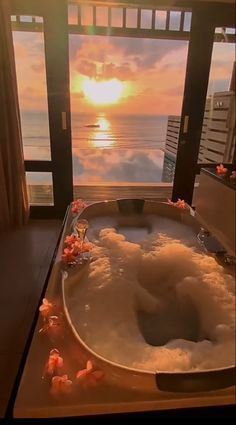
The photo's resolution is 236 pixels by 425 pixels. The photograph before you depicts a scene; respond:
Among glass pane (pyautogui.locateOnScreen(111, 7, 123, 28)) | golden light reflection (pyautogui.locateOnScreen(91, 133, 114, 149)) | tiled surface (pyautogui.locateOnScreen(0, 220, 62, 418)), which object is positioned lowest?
tiled surface (pyautogui.locateOnScreen(0, 220, 62, 418))

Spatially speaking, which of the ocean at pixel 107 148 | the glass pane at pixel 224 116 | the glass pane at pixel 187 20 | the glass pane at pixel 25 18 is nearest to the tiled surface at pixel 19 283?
the ocean at pixel 107 148

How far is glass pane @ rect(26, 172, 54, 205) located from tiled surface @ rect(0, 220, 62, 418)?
26cm

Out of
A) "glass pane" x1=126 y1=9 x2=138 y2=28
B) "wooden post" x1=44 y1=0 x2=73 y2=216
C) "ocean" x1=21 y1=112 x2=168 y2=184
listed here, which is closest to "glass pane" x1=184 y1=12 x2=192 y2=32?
"glass pane" x1=126 y1=9 x2=138 y2=28

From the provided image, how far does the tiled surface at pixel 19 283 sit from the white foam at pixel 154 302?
0.43 metres

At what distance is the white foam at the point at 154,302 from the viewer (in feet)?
3.41

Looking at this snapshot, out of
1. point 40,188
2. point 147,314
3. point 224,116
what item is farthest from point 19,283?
point 224,116

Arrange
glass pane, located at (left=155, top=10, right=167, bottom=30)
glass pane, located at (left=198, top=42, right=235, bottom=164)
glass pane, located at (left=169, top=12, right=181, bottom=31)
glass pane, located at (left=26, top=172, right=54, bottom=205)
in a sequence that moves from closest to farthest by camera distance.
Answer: glass pane, located at (left=198, top=42, right=235, bottom=164) → glass pane, located at (left=169, top=12, right=181, bottom=31) → glass pane, located at (left=155, top=10, right=167, bottom=30) → glass pane, located at (left=26, top=172, right=54, bottom=205)

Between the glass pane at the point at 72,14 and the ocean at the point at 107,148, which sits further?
the ocean at the point at 107,148

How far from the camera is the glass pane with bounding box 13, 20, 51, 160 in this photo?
2600 mm

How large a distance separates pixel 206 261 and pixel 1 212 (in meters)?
2.15

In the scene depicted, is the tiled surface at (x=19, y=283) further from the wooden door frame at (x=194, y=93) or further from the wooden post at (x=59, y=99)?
the wooden door frame at (x=194, y=93)

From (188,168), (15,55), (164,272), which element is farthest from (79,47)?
(164,272)

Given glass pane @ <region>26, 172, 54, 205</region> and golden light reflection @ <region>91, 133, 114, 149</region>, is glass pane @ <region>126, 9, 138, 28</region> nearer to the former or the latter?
glass pane @ <region>26, 172, 54, 205</region>

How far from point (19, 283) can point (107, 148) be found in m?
4.50
